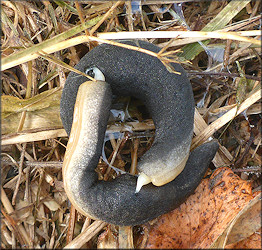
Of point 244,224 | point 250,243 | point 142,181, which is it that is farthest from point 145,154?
point 250,243

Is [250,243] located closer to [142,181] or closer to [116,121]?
[142,181]

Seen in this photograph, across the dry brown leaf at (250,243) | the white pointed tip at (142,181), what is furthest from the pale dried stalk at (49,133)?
the dry brown leaf at (250,243)

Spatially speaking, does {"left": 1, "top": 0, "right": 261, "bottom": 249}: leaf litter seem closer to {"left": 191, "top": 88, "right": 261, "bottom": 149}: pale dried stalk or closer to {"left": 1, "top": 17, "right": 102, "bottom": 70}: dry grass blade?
{"left": 191, "top": 88, "right": 261, "bottom": 149}: pale dried stalk

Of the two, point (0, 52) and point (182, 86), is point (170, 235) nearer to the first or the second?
point (182, 86)

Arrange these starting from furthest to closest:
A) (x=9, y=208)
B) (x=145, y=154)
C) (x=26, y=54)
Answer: (x=9, y=208)
(x=145, y=154)
(x=26, y=54)

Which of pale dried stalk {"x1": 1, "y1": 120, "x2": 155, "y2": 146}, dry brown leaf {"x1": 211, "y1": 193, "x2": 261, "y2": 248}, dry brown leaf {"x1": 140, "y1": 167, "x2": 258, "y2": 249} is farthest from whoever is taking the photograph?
pale dried stalk {"x1": 1, "y1": 120, "x2": 155, "y2": 146}

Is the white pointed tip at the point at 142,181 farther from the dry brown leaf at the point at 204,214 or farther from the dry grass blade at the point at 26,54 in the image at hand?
the dry grass blade at the point at 26,54

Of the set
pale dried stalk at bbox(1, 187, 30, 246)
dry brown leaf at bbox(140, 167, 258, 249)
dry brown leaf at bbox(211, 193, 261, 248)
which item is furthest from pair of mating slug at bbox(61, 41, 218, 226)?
pale dried stalk at bbox(1, 187, 30, 246)
